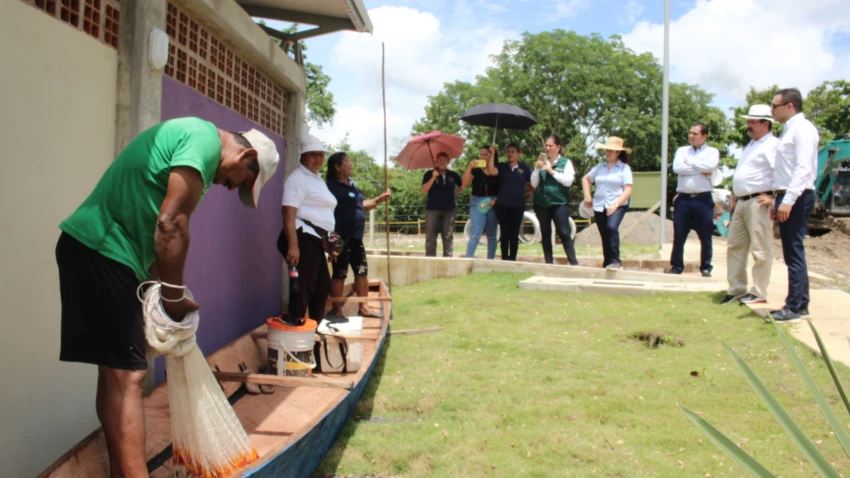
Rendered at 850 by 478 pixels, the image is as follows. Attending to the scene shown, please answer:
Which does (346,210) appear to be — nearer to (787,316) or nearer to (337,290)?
(337,290)

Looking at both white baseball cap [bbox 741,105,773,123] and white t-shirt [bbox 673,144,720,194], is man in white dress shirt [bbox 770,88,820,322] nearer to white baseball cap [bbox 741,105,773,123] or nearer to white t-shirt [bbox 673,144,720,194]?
white baseball cap [bbox 741,105,773,123]

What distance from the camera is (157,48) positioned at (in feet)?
12.8

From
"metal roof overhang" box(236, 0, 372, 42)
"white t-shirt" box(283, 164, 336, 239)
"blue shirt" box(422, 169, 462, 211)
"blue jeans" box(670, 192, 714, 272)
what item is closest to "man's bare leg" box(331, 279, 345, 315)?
"white t-shirt" box(283, 164, 336, 239)

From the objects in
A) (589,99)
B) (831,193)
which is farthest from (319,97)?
(831,193)

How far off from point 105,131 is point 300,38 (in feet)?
13.0

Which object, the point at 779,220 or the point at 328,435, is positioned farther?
the point at 779,220

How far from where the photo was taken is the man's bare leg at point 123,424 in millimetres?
2707

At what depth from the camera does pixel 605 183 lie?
348 inches

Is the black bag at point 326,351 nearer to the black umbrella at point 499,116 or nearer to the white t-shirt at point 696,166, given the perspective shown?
the white t-shirt at point 696,166

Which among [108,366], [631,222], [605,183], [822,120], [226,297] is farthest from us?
[822,120]

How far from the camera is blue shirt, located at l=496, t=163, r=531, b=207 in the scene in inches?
389

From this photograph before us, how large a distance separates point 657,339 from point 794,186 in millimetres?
1731

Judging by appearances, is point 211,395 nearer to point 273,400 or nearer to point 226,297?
point 273,400

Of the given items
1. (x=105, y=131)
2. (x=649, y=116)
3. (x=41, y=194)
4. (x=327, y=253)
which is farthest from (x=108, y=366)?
(x=649, y=116)
